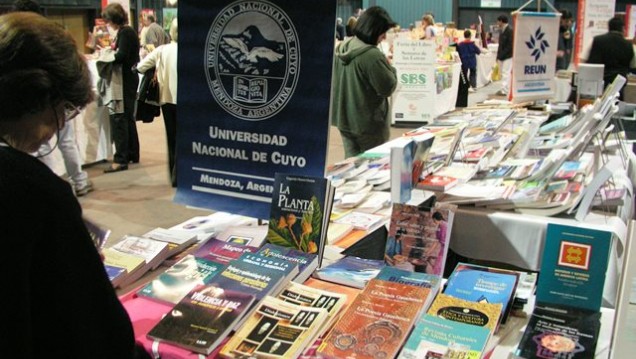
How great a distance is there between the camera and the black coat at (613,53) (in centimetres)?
709

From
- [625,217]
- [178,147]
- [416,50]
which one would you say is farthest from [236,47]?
[416,50]

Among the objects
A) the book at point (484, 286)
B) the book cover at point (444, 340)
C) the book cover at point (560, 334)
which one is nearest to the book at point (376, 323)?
the book cover at point (444, 340)

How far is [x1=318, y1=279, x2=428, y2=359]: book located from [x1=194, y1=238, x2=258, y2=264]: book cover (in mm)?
400

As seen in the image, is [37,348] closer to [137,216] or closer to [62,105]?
[62,105]

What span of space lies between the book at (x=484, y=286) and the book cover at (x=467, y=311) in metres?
0.05

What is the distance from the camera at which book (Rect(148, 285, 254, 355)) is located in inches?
55.5

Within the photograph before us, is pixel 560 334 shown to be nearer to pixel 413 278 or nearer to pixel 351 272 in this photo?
pixel 413 278

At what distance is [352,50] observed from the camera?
4.22 meters

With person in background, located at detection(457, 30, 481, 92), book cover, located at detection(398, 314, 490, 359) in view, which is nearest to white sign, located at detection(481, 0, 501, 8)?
person in background, located at detection(457, 30, 481, 92)

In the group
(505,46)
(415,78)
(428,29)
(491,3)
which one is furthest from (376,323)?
(491,3)

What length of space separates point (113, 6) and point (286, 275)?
4.79 metres

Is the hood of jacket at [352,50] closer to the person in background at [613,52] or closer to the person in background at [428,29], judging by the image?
the person in background at [613,52]

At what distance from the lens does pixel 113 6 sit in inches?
225

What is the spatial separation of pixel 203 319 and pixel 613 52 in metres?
6.86
